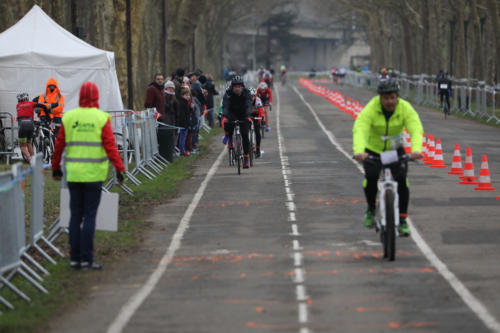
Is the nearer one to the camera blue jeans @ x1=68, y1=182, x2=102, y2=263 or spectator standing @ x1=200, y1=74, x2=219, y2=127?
blue jeans @ x1=68, y1=182, x2=102, y2=263

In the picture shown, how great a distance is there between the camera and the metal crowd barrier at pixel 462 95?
4453cm

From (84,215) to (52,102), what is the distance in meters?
13.1

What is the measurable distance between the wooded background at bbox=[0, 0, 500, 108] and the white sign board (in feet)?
48.7

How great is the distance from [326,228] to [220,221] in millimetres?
1707

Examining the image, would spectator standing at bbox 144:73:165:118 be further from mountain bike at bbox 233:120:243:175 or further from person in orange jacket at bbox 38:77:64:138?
mountain bike at bbox 233:120:243:175

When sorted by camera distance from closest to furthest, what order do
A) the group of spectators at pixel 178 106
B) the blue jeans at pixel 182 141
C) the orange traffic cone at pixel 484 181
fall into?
the orange traffic cone at pixel 484 181 < the group of spectators at pixel 178 106 < the blue jeans at pixel 182 141

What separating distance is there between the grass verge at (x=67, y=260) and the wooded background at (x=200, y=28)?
28.4ft

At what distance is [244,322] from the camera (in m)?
9.01

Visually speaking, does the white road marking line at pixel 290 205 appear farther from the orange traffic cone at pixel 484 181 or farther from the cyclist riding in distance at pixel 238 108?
the cyclist riding in distance at pixel 238 108

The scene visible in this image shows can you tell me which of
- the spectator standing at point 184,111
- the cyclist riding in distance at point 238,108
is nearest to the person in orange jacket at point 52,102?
the spectator standing at point 184,111

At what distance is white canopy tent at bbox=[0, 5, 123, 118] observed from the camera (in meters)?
25.9

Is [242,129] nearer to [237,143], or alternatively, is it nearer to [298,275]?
[237,143]

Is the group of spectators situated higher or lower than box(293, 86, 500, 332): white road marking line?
higher

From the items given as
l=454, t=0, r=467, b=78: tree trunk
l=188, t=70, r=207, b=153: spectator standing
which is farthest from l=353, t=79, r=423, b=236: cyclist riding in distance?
l=454, t=0, r=467, b=78: tree trunk
